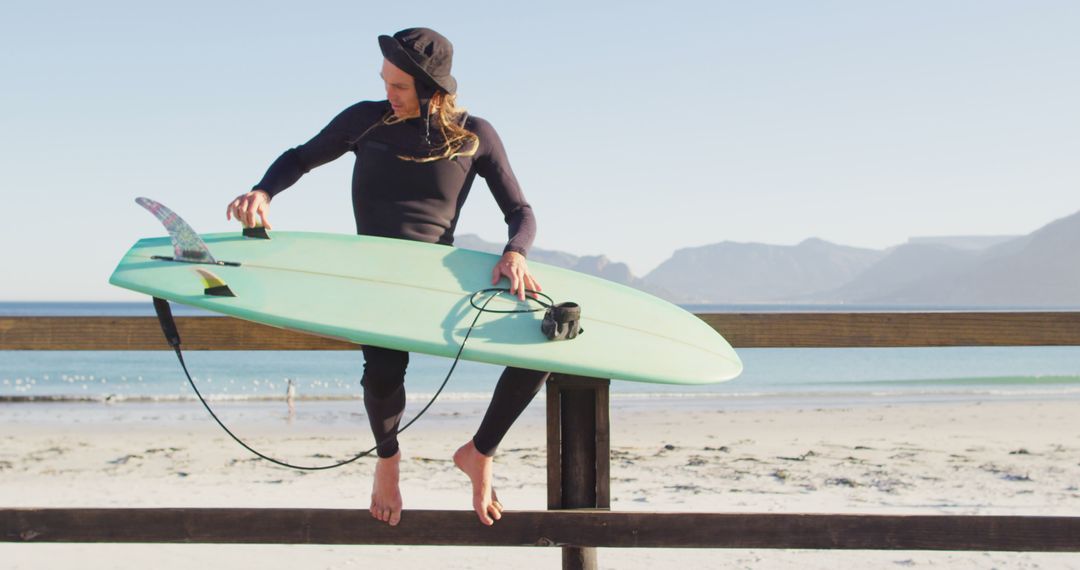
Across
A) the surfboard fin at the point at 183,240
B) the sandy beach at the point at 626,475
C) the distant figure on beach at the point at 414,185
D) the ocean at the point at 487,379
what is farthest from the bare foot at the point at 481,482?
the ocean at the point at 487,379

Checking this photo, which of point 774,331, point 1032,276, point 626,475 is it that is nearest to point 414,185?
point 774,331

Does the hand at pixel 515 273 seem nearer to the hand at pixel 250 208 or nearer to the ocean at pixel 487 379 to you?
the hand at pixel 250 208

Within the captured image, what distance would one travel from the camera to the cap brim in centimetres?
205

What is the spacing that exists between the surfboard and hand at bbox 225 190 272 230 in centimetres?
12

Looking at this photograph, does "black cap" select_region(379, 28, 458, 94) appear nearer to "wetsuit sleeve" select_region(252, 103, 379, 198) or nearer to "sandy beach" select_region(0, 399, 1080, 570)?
"wetsuit sleeve" select_region(252, 103, 379, 198)

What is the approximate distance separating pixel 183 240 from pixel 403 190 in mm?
528

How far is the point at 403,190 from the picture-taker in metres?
2.14

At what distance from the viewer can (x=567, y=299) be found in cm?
222

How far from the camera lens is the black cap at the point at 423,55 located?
2.07 metres

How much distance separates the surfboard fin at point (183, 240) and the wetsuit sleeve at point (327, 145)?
9.0 inches

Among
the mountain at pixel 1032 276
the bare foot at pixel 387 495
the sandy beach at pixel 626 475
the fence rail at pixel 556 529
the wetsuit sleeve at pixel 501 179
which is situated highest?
the mountain at pixel 1032 276

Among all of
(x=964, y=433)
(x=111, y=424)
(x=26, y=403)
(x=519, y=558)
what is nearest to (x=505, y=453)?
(x=519, y=558)

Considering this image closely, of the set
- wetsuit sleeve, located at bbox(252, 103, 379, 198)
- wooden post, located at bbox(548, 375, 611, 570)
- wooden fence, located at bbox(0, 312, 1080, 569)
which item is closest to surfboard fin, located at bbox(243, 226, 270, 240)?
wetsuit sleeve, located at bbox(252, 103, 379, 198)

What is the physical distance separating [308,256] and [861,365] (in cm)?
2344
